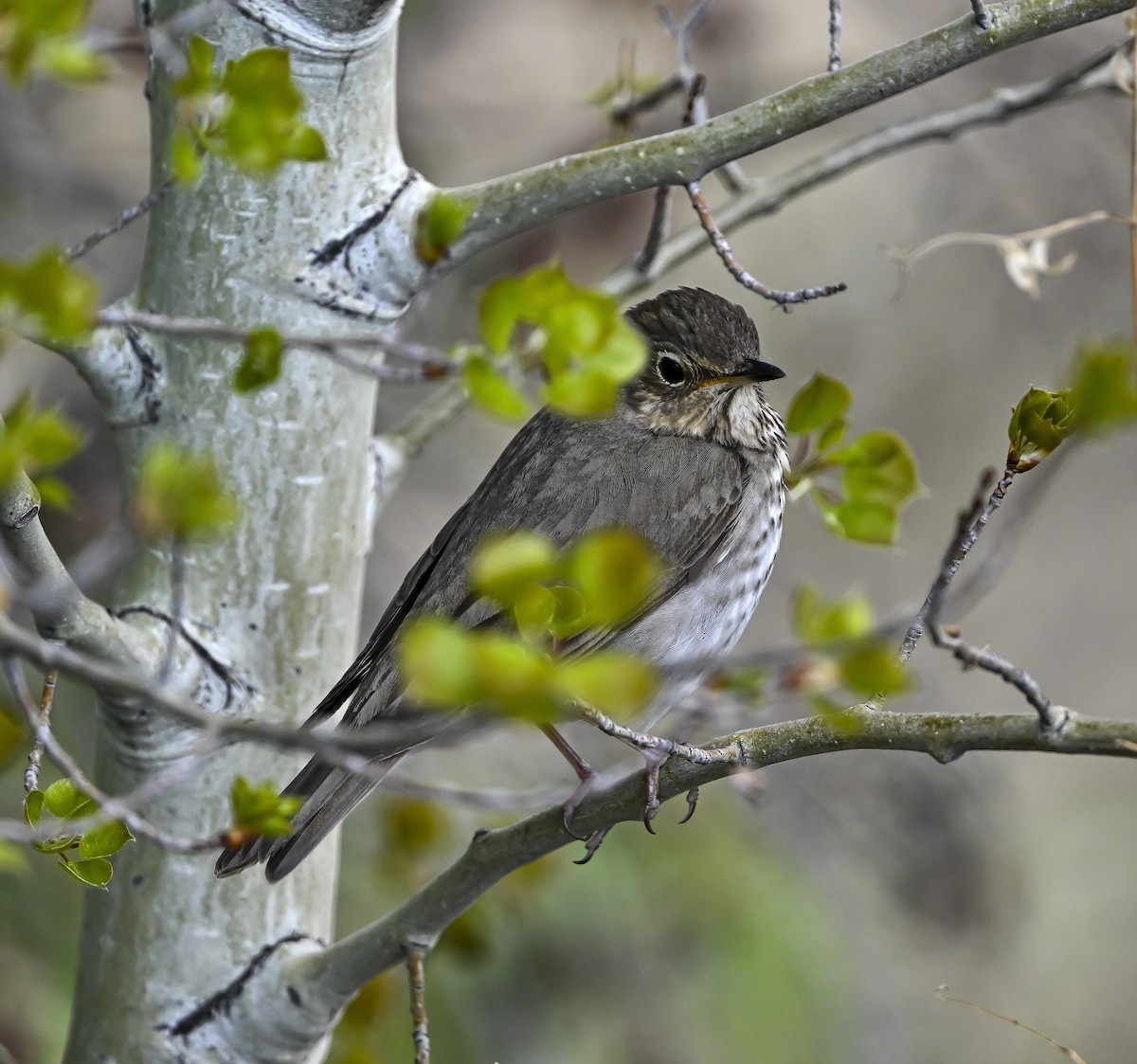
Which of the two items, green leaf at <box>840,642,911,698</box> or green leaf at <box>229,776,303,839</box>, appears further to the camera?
green leaf at <box>229,776,303,839</box>

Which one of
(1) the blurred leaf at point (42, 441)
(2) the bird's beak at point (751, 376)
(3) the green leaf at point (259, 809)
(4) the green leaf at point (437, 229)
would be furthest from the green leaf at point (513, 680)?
(2) the bird's beak at point (751, 376)

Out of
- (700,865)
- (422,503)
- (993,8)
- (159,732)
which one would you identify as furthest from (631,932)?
(993,8)

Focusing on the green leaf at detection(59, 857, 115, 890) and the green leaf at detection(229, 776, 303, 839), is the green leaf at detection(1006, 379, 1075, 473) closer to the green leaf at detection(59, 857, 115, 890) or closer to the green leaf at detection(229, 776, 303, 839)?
the green leaf at detection(229, 776, 303, 839)

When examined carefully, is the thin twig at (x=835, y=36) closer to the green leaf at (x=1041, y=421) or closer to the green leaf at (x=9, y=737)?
the green leaf at (x=1041, y=421)

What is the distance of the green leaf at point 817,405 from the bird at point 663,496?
69 cm

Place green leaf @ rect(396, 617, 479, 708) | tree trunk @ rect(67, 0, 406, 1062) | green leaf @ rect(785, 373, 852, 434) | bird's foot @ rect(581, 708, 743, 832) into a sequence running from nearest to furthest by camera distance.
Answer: green leaf @ rect(396, 617, 479, 708), bird's foot @ rect(581, 708, 743, 832), green leaf @ rect(785, 373, 852, 434), tree trunk @ rect(67, 0, 406, 1062)

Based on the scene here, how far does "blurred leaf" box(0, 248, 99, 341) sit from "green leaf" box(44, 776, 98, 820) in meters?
0.65

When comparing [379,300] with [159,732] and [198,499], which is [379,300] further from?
[198,499]

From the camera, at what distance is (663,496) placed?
2.79 meters

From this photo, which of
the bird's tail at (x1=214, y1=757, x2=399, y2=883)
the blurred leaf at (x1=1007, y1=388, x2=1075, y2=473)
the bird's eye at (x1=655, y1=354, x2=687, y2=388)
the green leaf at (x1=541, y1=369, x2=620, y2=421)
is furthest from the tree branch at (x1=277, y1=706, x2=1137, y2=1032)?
the bird's eye at (x1=655, y1=354, x2=687, y2=388)

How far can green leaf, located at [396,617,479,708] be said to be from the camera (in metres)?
0.88

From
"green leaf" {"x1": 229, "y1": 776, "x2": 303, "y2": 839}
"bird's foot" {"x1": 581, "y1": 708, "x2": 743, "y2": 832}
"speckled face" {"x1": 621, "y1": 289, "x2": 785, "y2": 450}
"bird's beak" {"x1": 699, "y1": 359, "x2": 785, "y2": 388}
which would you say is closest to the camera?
"green leaf" {"x1": 229, "y1": 776, "x2": 303, "y2": 839}

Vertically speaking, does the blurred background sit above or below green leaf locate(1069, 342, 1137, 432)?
below

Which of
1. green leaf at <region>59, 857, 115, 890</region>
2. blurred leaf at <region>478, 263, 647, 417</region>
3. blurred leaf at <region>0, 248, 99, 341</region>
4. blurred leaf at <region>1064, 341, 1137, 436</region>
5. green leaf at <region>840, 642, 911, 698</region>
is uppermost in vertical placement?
blurred leaf at <region>0, 248, 99, 341</region>
